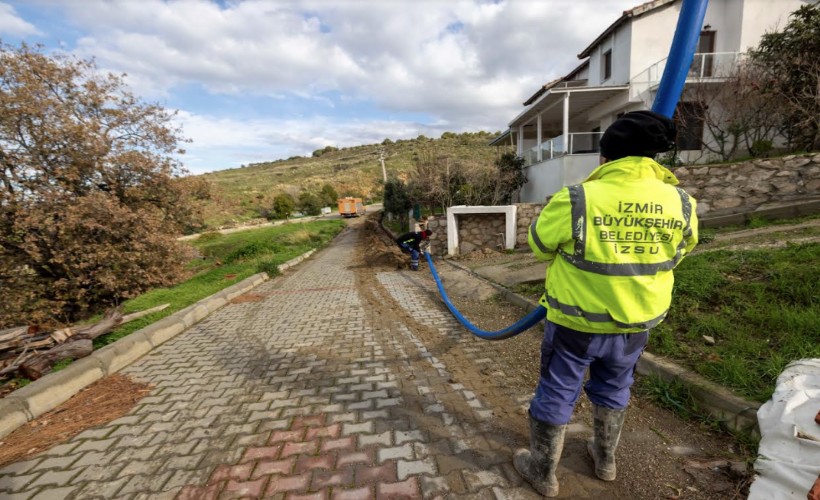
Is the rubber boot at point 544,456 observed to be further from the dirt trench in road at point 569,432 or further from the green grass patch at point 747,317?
the green grass patch at point 747,317

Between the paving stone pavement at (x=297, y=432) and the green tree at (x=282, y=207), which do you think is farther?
the green tree at (x=282, y=207)

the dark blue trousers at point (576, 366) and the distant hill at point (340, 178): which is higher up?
the distant hill at point (340, 178)

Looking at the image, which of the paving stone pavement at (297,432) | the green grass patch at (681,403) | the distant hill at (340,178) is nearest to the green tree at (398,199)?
the distant hill at (340,178)

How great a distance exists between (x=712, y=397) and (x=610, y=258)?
5.82 ft

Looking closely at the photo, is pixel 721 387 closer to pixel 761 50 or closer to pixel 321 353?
pixel 321 353

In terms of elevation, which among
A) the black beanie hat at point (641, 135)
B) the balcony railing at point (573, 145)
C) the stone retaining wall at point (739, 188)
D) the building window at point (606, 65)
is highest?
the building window at point (606, 65)

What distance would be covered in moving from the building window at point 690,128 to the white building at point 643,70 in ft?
0.11

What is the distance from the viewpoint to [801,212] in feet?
23.5

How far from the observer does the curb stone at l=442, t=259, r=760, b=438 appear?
2293mm

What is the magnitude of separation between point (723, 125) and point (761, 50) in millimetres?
2246

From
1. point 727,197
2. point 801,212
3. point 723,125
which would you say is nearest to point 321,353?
point 801,212

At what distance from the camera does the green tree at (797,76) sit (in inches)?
352

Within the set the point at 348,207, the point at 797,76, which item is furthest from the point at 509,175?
the point at 348,207

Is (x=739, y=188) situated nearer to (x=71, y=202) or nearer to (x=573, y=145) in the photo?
(x=573, y=145)
